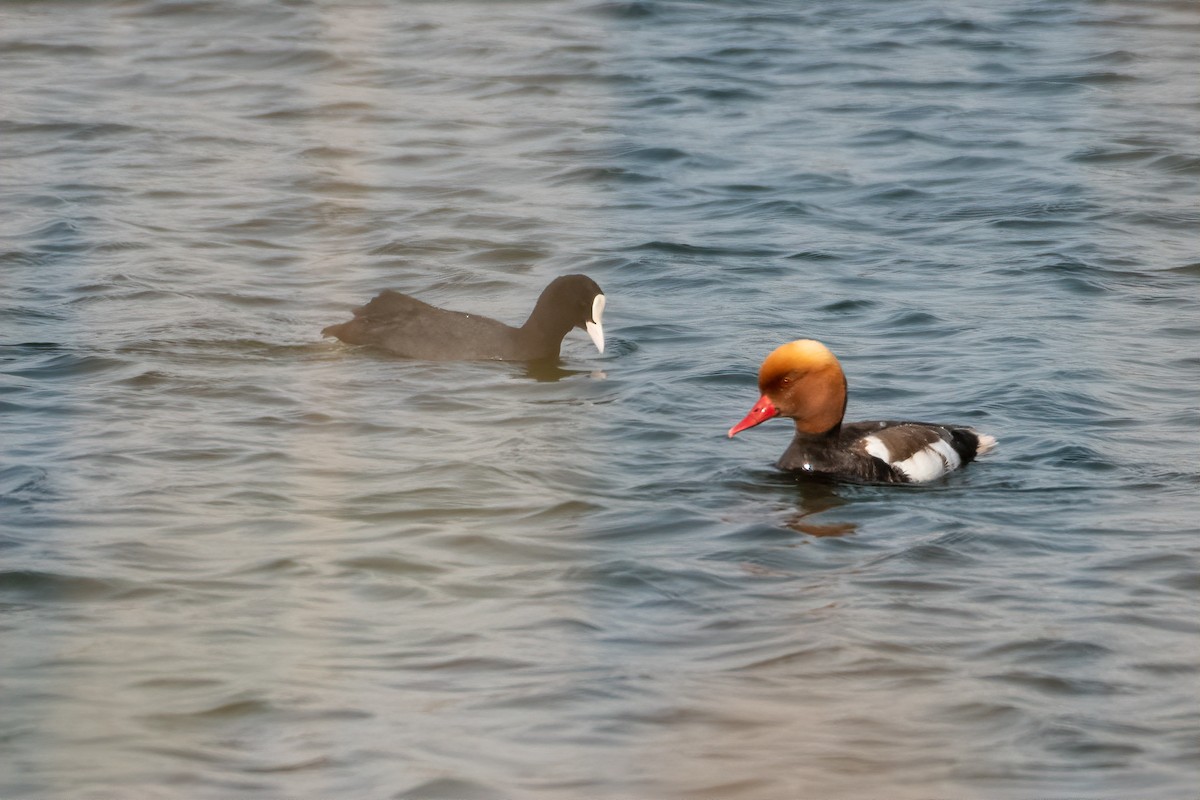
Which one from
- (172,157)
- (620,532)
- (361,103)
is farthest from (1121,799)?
(361,103)

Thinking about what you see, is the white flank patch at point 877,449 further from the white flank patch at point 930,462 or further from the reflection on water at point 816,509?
the reflection on water at point 816,509

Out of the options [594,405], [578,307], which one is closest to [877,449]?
[594,405]

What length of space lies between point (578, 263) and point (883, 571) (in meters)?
6.31

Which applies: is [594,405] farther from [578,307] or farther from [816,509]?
[816,509]

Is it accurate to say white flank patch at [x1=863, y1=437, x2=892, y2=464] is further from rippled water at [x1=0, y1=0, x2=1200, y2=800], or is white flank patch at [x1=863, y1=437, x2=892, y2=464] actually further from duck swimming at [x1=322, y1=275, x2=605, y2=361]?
duck swimming at [x1=322, y1=275, x2=605, y2=361]

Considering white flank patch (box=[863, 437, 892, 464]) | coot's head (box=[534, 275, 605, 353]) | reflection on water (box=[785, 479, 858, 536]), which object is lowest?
reflection on water (box=[785, 479, 858, 536])

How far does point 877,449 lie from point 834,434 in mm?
251

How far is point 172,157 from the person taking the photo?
15.8m

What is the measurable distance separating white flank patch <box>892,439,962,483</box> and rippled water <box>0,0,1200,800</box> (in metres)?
0.11

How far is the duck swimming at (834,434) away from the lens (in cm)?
886

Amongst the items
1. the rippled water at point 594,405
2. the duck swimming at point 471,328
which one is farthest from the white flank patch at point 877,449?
the duck swimming at point 471,328

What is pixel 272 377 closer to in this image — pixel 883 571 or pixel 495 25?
pixel 883 571

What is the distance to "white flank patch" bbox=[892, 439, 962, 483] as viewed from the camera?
873 centimetres

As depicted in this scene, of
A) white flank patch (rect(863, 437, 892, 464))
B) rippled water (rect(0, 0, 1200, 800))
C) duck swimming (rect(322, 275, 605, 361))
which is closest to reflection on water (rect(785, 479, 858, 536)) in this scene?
rippled water (rect(0, 0, 1200, 800))
